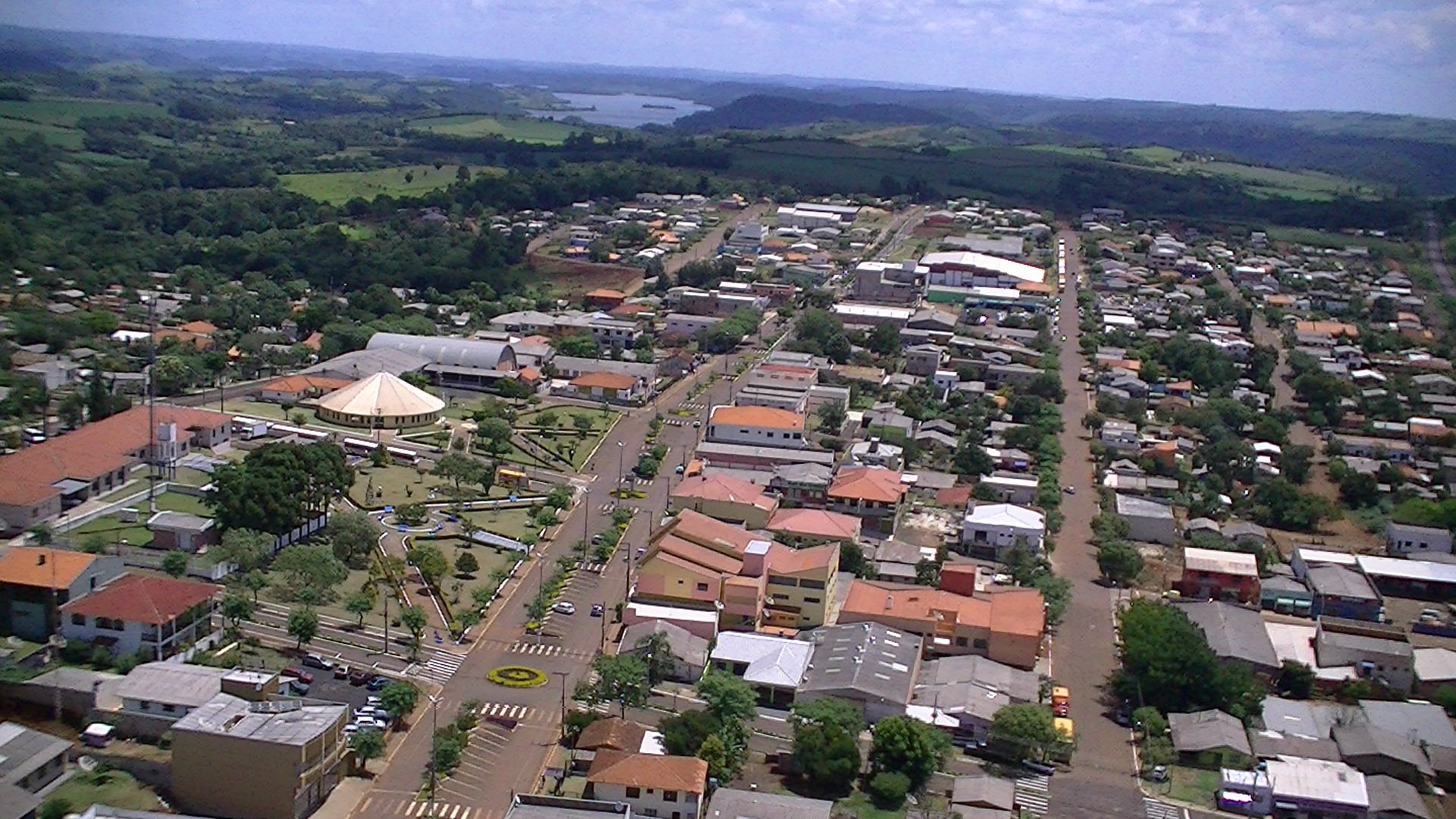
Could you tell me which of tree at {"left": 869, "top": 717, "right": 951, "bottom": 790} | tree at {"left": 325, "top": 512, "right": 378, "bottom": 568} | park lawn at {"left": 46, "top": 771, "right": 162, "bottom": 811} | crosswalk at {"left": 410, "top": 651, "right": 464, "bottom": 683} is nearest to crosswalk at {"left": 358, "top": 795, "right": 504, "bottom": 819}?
park lawn at {"left": 46, "top": 771, "right": 162, "bottom": 811}

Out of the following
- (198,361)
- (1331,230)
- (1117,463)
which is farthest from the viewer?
(1331,230)

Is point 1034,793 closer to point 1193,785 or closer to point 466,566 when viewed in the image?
point 1193,785

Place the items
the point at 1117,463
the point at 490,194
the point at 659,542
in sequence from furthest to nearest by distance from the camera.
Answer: the point at 490,194 < the point at 1117,463 < the point at 659,542

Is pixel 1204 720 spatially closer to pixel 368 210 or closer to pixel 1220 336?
pixel 1220 336

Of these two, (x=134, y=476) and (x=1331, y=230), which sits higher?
(x=1331, y=230)

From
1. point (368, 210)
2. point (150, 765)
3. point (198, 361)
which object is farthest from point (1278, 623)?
point (368, 210)

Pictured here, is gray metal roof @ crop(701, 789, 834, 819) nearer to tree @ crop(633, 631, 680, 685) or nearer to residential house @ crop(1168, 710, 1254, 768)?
tree @ crop(633, 631, 680, 685)

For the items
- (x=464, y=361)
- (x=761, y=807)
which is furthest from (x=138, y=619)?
(x=464, y=361)
